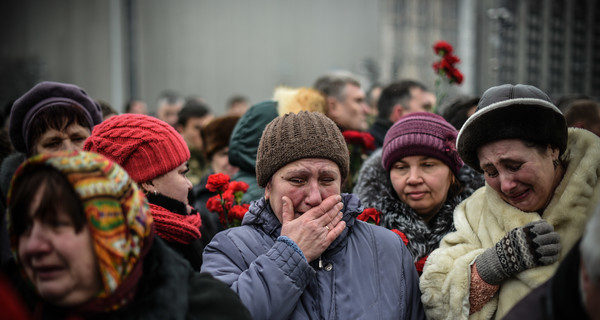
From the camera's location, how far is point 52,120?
3188 millimetres

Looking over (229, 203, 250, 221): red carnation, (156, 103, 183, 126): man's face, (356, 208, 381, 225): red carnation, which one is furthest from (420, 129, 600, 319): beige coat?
(156, 103, 183, 126): man's face

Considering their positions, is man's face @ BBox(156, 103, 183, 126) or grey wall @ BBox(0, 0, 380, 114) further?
grey wall @ BBox(0, 0, 380, 114)

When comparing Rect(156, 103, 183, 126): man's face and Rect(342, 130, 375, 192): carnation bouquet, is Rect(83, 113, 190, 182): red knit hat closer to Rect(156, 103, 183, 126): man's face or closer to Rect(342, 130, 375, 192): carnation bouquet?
Rect(342, 130, 375, 192): carnation bouquet

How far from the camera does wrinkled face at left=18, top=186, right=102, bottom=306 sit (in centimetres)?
155

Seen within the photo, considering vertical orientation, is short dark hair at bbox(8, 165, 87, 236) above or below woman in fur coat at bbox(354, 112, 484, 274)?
above

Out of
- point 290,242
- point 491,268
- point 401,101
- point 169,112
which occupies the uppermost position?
point 401,101

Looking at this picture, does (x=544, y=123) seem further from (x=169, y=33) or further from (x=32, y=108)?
(x=169, y=33)

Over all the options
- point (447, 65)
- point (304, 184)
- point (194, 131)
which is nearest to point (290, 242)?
point (304, 184)

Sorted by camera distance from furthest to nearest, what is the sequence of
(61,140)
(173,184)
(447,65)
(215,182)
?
(447,65) → (61,140) → (215,182) → (173,184)

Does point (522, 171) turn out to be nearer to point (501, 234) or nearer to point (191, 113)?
point (501, 234)

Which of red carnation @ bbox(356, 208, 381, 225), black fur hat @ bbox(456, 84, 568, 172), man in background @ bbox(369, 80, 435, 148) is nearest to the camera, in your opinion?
black fur hat @ bbox(456, 84, 568, 172)

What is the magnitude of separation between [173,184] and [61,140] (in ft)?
3.28

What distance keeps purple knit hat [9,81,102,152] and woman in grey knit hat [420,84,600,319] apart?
2311mm

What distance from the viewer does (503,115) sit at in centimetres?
217
